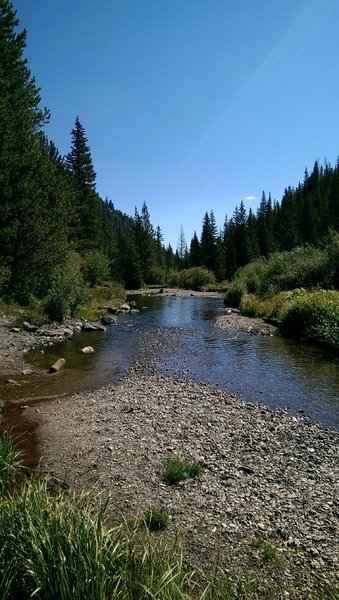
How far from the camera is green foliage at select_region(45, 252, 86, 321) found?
2364cm

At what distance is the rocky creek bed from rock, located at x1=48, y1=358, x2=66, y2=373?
9.87ft

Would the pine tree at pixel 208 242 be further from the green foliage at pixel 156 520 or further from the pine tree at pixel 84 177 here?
the green foliage at pixel 156 520

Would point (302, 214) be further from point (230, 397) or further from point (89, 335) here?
point (230, 397)

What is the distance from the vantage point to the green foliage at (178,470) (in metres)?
6.66

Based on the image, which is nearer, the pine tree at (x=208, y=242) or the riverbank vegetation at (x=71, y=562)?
the riverbank vegetation at (x=71, y=562)

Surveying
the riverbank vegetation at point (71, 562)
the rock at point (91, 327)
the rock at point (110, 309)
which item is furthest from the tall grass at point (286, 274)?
the riverbank vegetation at point (71, 562)

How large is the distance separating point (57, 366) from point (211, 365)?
6400 mm

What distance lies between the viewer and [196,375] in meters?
14.0

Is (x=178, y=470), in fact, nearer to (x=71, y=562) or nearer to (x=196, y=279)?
(x=71, y=562)

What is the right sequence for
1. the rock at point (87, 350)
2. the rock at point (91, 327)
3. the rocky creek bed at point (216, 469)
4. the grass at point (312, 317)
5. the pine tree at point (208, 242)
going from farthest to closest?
the pine tree at point (208, 242), the rock at point (91, 327), the grass at point (312, 317), the rock at point (87, 350), the rocky creek bed at point (216, 469)

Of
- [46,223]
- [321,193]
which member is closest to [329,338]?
[46,223]

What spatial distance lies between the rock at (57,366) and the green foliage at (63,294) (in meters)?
8.95

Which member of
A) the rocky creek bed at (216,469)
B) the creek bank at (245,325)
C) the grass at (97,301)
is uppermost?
the grass at (97,301)

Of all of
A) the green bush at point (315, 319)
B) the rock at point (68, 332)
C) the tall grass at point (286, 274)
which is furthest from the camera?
the tall grass at point (286, 274)
